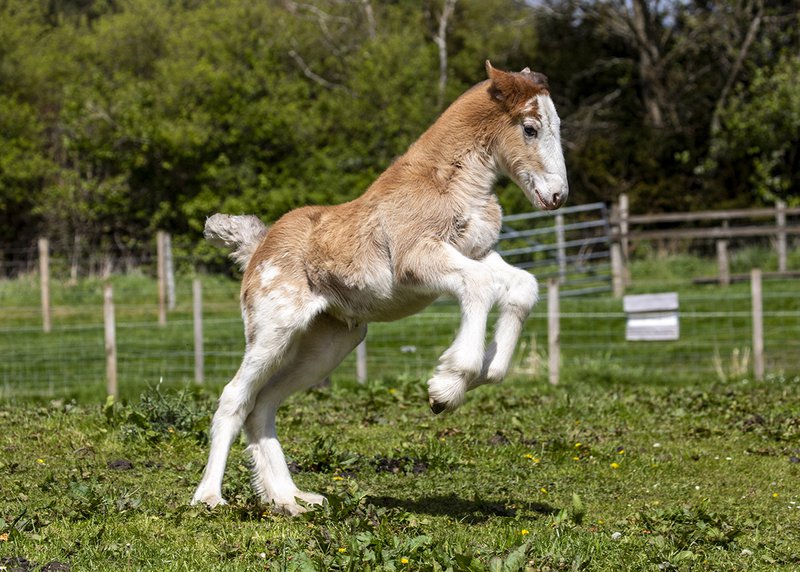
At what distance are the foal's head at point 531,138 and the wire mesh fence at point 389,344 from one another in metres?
6.03

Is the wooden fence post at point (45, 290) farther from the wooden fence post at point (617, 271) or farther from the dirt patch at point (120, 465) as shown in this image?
the dirt patch at point (120, 465)

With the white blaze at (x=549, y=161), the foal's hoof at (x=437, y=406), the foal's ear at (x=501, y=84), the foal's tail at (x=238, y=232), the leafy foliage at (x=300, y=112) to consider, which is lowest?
the foal's hoof at (x=437, y=406)

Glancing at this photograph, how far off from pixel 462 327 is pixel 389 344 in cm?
1176

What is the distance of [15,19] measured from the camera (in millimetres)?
35281

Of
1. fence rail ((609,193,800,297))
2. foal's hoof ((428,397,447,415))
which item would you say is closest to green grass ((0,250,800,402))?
fence rail ((609,193,800,297))

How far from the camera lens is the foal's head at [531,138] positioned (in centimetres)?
Result: 582

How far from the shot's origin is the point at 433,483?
287 inches

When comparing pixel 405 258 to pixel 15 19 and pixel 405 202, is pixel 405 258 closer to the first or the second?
pixel 405 202

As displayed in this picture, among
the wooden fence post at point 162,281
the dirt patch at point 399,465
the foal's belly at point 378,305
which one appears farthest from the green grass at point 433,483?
the wooden fence post at point 162,281

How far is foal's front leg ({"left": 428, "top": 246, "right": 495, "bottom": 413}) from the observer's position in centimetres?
549

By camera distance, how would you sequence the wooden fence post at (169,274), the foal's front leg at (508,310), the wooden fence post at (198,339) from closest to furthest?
the foal's front leg at (508,310) < the wooden fence post at (198,339) < the wooden fence post at (169,274)

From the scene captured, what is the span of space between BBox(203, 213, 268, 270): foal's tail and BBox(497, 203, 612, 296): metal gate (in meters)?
15.8

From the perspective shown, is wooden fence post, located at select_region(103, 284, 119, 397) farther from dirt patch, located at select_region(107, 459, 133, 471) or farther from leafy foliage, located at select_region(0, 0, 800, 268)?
leafy foliage, located at select_region(0, 0, 800, 268)

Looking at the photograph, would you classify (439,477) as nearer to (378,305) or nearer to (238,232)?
(378,305)
